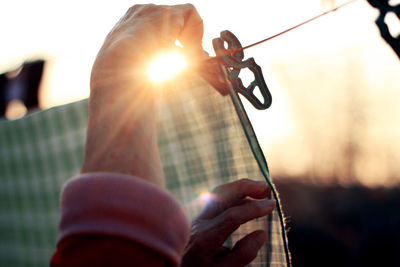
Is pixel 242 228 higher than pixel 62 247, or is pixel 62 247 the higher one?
pixel 62 247

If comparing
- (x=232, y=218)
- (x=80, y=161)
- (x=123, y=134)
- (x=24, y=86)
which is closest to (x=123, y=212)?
(x=123, y=134)

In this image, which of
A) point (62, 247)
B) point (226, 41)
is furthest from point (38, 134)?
point (62, 247)

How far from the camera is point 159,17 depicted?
498 mm

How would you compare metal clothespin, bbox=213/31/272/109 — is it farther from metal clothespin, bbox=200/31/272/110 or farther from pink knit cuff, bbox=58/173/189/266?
pink knit cuff, bbox=58/173/189/266

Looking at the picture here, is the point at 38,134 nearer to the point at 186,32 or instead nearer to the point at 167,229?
the point at 186,32

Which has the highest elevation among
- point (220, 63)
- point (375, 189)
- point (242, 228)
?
point (220, 63)

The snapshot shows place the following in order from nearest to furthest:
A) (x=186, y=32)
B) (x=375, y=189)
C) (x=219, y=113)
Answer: (x=186, y=32), (x=219, y=113), (x=375, y=189)

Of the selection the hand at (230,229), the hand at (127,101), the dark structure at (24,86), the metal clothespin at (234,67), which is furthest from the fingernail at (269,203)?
the dark structure at (24,86)

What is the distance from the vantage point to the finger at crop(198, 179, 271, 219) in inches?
23.8

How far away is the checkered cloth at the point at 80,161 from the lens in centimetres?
72

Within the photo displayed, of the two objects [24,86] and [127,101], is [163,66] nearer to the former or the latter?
[127,101]

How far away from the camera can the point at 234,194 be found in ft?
2.01

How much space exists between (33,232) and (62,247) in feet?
2.82

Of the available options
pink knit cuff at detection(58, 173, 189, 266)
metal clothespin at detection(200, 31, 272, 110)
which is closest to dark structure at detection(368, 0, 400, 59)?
metal clothespin at detection(200, 31, 272, 110)
